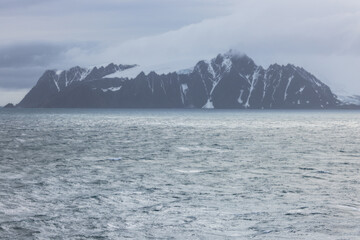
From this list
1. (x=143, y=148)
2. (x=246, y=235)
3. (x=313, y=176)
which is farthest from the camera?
(x=143, y=148)

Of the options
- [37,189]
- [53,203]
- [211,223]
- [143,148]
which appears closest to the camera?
[211,223]

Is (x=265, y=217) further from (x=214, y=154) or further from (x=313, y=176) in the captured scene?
(x=214, y=154)

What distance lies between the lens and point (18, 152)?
4481 cm

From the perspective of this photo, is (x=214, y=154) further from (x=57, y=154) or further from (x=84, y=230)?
(x=84, y=230)

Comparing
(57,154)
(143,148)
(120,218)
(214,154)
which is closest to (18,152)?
(57,154)

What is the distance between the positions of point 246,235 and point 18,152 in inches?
1319

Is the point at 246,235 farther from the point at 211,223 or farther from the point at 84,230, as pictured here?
the point at 84,230

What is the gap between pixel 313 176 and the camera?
30703 millimetres

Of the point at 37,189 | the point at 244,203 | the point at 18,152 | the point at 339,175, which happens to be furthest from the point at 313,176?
the point at 18,152

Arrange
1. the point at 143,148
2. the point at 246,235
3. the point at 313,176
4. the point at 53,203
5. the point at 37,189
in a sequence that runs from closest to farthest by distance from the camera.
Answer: the point at 246,235
the point at 53,203
the point at 37,189
the point at 313,176
the point at 143,148

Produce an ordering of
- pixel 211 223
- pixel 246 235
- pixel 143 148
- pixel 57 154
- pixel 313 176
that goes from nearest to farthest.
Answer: pixel 246 235 < pixel 211 223 < pixel 313 176 < pixel 57 154 < pixel 143 148

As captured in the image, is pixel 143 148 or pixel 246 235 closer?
pixel 246 235

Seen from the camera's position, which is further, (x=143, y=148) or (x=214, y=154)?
(x=143, y=148)

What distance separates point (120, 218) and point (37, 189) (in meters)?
8.24
